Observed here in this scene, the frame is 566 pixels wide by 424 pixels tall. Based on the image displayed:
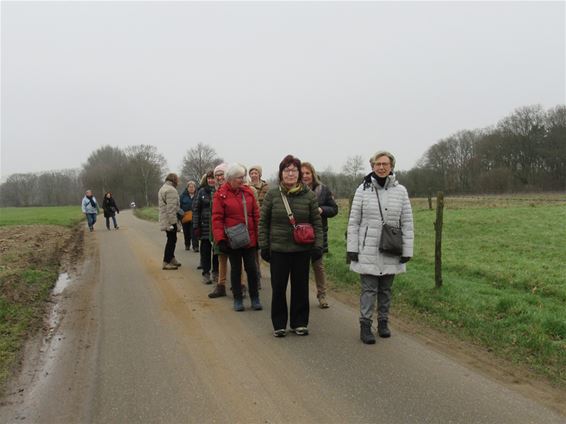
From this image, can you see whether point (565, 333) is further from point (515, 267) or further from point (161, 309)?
point (161, 309)

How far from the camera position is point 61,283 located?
8.81 meters

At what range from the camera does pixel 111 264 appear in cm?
1094

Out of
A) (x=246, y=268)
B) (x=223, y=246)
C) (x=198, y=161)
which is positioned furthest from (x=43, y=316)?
(x=198, y=161)

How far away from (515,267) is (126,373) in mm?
8254

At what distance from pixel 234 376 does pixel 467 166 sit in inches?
3282

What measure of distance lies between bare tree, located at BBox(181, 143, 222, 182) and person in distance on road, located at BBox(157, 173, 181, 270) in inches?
2317

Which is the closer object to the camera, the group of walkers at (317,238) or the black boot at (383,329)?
the group of walkers at (317,238)

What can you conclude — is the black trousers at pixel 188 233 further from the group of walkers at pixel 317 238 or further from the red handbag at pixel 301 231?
the red handbag at pixel 301 231

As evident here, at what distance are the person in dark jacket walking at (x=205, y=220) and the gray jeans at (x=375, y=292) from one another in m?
3.84

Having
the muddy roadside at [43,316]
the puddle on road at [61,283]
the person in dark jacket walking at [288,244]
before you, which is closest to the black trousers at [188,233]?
the muddy roadside at [43,316]

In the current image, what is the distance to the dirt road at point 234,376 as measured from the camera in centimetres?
362

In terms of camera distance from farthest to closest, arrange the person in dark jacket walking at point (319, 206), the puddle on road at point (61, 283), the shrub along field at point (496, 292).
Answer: the puddle on road at point (61, 283) → the person in dark jacket walking at point (319, 206) → the shrub along field at point (496, 292)

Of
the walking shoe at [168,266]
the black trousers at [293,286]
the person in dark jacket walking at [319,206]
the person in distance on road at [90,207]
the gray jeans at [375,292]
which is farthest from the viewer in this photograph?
the person in distance on road at [90,207]

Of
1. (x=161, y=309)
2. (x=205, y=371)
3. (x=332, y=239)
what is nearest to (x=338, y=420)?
(x=205, y=371)
